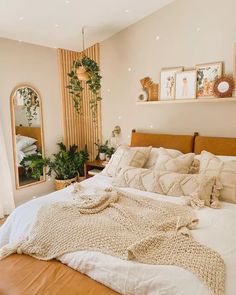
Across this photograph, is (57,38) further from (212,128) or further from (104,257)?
(104,257)

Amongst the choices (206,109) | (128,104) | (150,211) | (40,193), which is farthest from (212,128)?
(40,193)

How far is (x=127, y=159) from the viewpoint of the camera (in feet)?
9.34

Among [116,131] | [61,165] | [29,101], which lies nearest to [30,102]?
[29,101]

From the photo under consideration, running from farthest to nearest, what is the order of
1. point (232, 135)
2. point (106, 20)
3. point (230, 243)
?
1. point (106, 20)
2. point (232, 135)
3. point (230, 243)

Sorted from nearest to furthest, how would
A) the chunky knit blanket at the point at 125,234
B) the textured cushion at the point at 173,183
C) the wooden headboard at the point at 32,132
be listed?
the chunky knit blanket at the point at 125,234 → the textured cushion at the point at 173,183 → the wooden headboard at the point at 32,132

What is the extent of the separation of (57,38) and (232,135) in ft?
8.40

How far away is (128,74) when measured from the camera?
3.61 m

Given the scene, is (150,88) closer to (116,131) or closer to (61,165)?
(116,131)

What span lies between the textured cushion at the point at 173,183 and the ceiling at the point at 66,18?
5.95ft

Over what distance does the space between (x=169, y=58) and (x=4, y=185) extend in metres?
2.62

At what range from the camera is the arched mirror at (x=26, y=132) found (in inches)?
136

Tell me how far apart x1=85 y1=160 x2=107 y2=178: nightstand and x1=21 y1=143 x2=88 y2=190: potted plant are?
159mm

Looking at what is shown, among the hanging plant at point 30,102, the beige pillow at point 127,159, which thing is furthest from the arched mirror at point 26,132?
the beige pillow at point 127,159

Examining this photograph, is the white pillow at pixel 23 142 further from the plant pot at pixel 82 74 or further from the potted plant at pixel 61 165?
the plant pot at pixel 82 74
